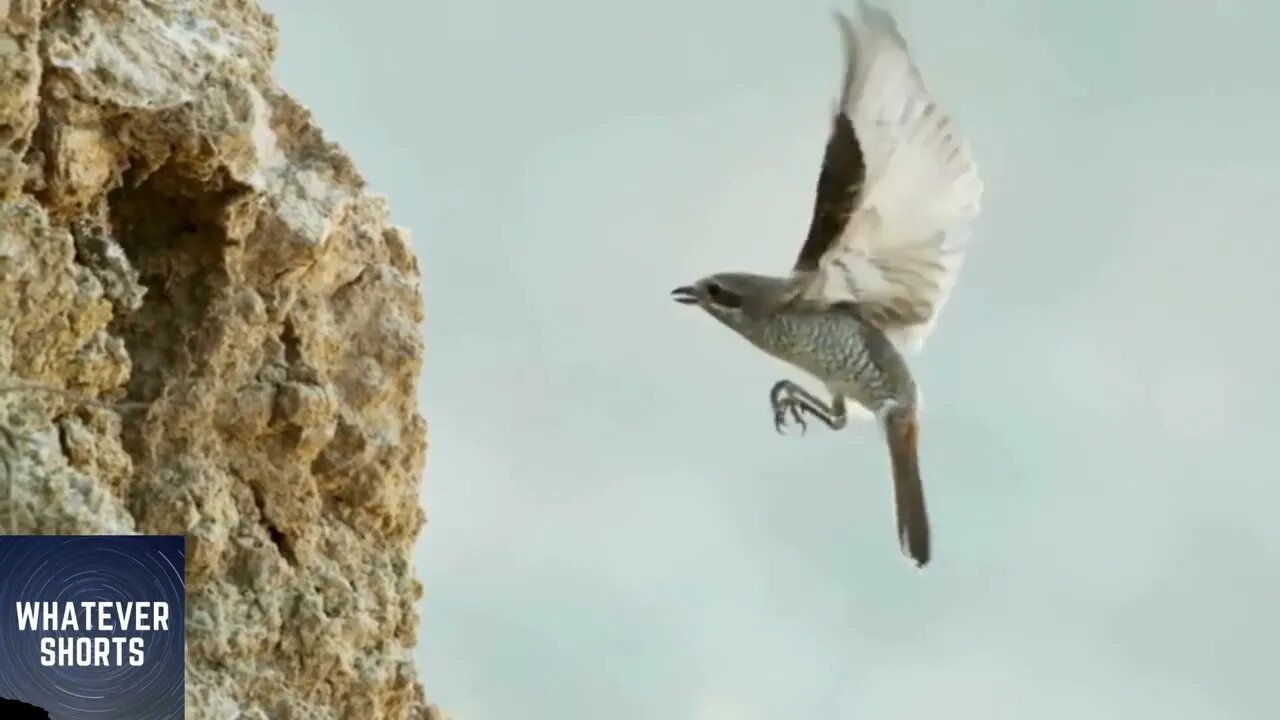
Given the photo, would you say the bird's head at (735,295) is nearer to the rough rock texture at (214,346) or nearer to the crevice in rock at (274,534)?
the rough rock texture at (214,346)

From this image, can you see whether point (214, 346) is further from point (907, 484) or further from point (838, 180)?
point (907, 484)

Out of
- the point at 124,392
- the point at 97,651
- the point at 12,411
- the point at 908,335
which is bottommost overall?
the point at 97,651

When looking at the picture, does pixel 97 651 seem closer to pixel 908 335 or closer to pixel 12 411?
pixel 12 411

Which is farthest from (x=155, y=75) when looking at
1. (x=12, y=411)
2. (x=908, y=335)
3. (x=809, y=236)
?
(x=908, y=335)

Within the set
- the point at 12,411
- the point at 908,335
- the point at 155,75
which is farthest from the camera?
the point at 908,335

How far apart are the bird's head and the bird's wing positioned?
0.28ft

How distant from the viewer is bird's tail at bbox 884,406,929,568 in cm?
387

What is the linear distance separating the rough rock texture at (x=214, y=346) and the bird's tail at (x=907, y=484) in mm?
1382

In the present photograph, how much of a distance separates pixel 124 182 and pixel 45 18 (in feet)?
1.23

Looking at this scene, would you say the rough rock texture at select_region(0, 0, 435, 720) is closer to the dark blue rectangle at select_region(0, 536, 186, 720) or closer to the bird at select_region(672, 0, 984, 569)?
the dark blue rectangle at select_region(0, 536, 186, 720)

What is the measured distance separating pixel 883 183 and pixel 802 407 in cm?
79

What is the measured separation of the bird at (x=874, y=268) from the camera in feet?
11.1

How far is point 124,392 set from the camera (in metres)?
2.84

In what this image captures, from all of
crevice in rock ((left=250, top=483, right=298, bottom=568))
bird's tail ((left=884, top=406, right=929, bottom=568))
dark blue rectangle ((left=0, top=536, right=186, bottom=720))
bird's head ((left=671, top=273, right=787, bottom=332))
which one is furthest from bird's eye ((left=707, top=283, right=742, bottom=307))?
dark blue rectangle ((left=0, top=536, right=186, bottom=720))
